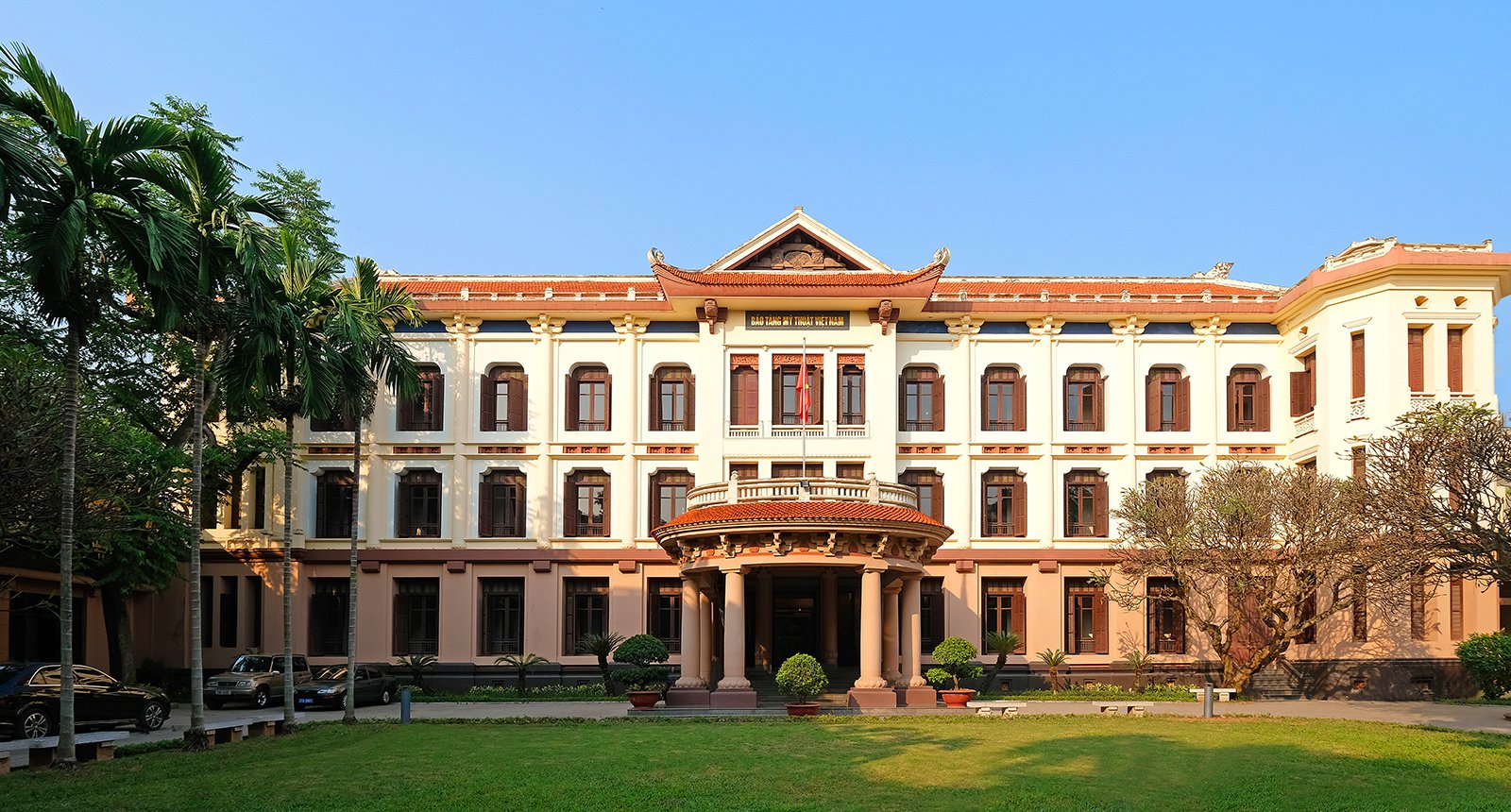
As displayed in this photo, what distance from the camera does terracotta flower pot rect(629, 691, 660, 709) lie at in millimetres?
30094

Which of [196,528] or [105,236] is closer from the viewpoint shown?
[105,236]

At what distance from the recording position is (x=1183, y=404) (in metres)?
40.6

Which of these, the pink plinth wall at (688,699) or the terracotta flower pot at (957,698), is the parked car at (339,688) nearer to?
the pink plinth wall at (688,699)

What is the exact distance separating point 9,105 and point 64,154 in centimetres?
96

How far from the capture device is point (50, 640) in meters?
37.1

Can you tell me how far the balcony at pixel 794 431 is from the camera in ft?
128

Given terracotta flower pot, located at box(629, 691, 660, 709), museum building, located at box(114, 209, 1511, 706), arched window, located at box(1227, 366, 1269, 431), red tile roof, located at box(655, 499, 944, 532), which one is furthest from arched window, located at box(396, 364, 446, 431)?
arched window, located at box(1227, 366, 1269, 431)

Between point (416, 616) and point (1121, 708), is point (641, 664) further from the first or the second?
point (1121, 708)

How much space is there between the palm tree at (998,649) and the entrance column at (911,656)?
6.07 m

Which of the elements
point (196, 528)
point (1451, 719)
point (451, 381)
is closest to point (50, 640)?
A: point (451, 381)

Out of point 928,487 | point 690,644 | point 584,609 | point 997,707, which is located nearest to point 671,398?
point 584,609

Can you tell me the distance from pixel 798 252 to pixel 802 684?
54.7ft

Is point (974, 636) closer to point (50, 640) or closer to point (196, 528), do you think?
point (196, 528)

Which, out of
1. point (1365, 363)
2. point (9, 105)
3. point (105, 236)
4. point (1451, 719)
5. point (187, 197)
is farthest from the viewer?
point (1365, 363)
